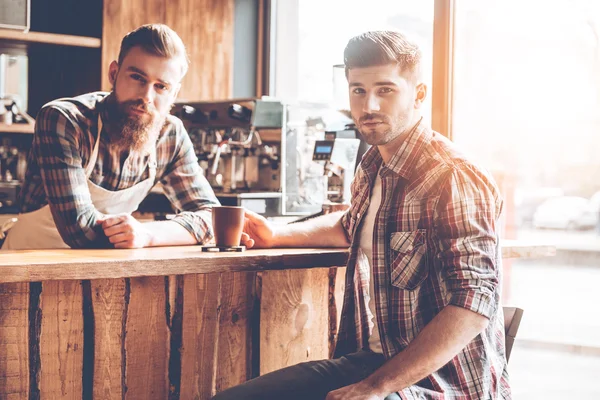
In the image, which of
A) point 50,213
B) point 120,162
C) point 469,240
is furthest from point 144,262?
point 50,213

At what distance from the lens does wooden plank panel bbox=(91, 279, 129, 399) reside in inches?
71.8

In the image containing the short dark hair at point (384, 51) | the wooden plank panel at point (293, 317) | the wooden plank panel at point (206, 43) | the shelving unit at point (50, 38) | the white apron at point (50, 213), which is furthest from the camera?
the wooden plank panel at point (206, 43)

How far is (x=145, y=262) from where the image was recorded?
68.1 inches

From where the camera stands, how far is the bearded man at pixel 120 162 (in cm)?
222

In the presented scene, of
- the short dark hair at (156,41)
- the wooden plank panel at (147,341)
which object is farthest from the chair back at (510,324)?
the short dark hair at (156,41)

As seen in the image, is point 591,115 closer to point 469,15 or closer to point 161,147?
point 469,15

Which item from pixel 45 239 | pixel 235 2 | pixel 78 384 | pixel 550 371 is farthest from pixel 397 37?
pixel 235 2

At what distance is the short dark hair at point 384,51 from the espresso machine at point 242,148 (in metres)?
2.06

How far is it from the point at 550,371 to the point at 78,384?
309 centimetres

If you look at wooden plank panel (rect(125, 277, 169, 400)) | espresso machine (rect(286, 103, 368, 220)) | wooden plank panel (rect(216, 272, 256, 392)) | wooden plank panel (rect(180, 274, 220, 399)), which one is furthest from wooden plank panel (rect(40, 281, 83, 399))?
espresso machine (rect(286, 103, 368, 220))

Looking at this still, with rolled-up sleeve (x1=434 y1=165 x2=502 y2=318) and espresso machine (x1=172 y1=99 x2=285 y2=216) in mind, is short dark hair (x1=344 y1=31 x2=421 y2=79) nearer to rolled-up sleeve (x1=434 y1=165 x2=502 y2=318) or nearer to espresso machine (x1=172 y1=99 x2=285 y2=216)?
rolled-up sleeve (x1=434 y1=165 x2=502 y2=318)

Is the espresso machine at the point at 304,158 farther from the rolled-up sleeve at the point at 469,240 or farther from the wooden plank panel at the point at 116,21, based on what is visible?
the rolled-up sleeve at the point at 469,240

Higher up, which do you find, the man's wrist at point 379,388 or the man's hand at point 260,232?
the man's hand at point 260,232

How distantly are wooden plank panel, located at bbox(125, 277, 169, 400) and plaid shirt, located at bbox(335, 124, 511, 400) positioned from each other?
565mm
